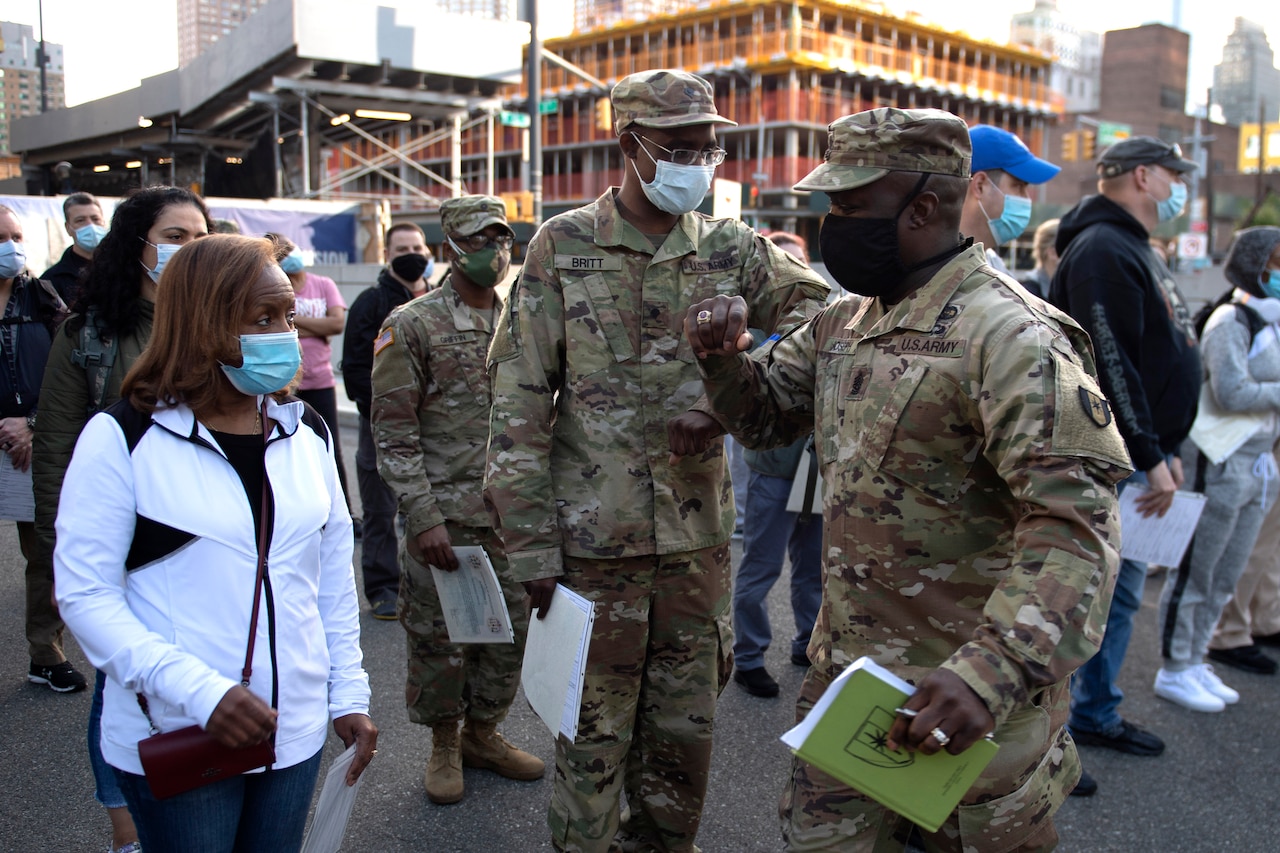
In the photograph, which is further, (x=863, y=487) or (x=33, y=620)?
(x=33, y=620)

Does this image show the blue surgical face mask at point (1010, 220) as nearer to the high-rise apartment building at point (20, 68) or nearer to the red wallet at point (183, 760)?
the red wallet at point (183, 760)

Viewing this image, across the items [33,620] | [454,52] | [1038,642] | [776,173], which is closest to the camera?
A: [1038,642]

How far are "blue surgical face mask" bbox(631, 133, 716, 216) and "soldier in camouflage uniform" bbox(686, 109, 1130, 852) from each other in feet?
2.01

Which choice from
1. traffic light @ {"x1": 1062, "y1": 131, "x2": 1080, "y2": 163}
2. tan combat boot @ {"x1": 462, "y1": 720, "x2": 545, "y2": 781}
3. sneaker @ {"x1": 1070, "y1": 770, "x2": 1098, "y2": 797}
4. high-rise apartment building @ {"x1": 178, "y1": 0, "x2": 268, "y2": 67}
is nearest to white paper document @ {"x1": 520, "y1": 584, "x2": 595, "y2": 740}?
tan combat boot @ {"x1": 462, "y1": 720, "x2": 545, "y2": 781}

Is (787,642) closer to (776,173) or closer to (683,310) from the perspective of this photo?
(683,310)

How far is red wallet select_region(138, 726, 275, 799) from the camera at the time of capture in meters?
1.78

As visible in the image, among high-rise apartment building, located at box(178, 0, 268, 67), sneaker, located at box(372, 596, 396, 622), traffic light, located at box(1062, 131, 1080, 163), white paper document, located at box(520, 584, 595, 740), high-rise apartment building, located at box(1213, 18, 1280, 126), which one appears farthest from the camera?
high-rise apartment building, located at box(1213, 18, 1280, 126)

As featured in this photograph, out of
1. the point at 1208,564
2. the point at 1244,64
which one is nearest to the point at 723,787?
the point at 1208,564

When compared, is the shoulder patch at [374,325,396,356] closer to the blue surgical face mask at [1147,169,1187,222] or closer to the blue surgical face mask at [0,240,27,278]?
the blue surgical face mask at [0,240,27,278]

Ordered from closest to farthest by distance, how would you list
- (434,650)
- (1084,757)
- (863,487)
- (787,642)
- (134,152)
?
(863,487), (434,650), (1084,757), (787,642), (134,152)

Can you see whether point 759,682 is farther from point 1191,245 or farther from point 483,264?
point 1191,245

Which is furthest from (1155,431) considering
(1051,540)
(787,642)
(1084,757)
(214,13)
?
(214,13)

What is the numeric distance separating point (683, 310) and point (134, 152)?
34.8 metres

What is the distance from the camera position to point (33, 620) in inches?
170
